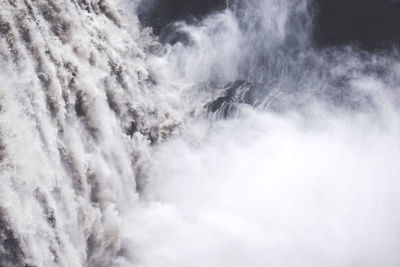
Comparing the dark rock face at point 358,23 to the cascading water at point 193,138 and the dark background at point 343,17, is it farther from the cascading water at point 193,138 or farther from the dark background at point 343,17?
the cascading water at point 193,138

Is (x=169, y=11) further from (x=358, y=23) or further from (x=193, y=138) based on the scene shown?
(x=358, y=23)

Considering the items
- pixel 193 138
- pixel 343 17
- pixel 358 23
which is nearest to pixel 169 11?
pixel 193 138

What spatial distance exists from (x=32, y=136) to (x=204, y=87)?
22.6 ft

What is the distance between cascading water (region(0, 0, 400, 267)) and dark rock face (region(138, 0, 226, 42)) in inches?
1.7

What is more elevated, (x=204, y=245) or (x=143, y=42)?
(x=143, y=42)

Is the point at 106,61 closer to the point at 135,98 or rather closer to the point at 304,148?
the point at 135,98

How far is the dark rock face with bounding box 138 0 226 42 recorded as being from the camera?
11047mm

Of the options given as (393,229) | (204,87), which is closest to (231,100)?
(204,87)

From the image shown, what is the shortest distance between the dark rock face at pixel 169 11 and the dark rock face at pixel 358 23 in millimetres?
3468

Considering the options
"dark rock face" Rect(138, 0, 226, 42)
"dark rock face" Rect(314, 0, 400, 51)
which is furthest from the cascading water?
"dark rock face" Rect(314, 0, 400, 51)

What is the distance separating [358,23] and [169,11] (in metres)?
6.21

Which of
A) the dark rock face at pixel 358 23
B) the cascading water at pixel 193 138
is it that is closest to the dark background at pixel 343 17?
the dark rock face at pixel 358 23

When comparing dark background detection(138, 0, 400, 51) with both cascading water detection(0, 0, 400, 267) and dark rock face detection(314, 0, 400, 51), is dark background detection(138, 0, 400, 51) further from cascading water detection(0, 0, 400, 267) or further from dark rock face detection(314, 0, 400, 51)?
cascading water detection(0, 0, 400, 267)

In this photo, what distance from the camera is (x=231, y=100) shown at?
1085cm
